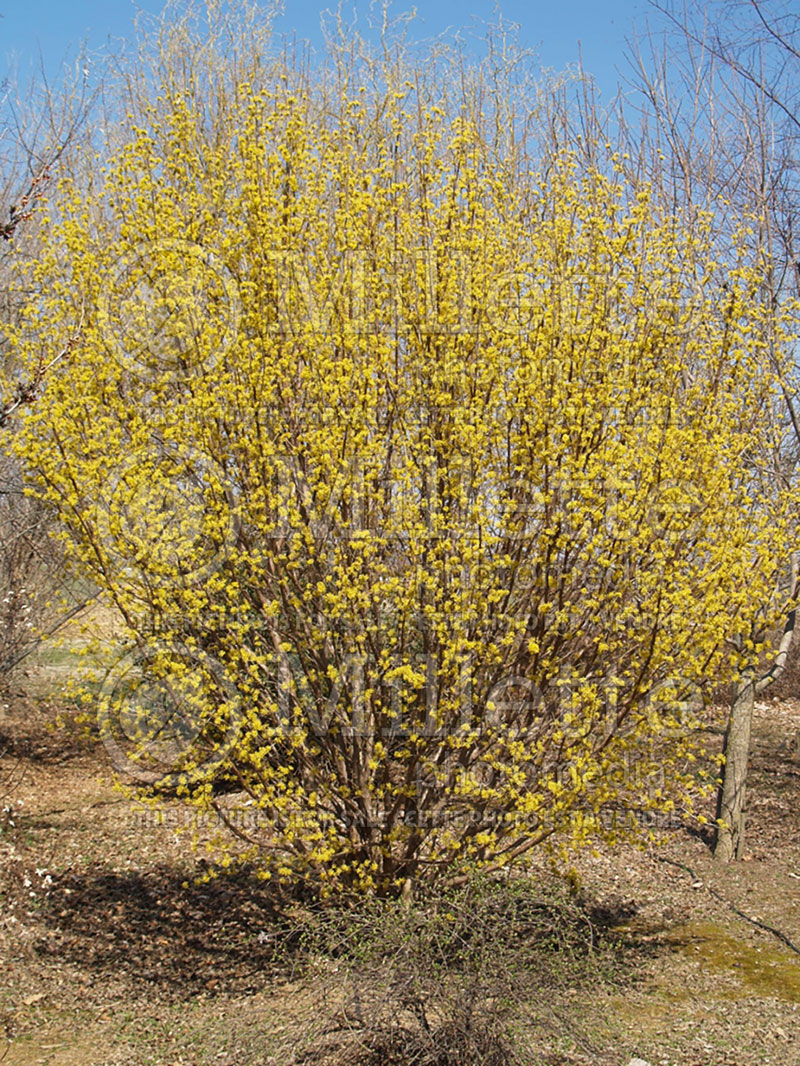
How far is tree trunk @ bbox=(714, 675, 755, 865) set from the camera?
813 cm

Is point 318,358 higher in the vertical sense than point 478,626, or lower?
higher

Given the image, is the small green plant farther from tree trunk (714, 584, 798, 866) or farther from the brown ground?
tree trunk (714, 584, 798, 866)

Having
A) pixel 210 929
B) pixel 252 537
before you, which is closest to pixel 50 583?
pixel 210 929

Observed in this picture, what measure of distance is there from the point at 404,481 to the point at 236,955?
378 centimetres

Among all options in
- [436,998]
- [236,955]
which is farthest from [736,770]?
[436,998]

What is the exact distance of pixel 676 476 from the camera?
4996 mm

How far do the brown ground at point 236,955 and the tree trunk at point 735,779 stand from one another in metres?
0.19

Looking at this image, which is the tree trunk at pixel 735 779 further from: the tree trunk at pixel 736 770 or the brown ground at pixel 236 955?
the brown ground at pixel 236 955

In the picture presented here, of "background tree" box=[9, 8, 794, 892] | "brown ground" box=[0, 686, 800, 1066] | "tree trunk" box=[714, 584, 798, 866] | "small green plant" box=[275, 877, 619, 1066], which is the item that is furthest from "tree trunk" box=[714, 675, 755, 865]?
"small green plant" box=[275, 877, 619, 1066]

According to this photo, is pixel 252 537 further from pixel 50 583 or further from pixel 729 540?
pixel 50 583

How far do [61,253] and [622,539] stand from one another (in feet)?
13.9

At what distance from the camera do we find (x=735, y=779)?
8211 mm

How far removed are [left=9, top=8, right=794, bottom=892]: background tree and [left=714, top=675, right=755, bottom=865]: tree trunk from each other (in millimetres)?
2715

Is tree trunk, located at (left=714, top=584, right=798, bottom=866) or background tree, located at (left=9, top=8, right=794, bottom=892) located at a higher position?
background tree, located at (left=9, top=8, right=794, bottom=892)
